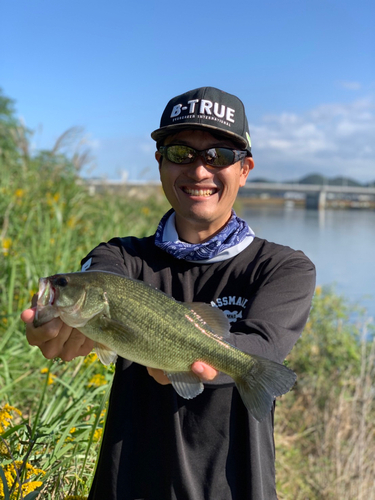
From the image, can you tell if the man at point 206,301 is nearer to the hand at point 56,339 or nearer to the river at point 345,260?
the hand at point 56,339

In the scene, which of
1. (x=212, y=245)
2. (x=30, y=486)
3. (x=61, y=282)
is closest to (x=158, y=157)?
(x=212, y=245)

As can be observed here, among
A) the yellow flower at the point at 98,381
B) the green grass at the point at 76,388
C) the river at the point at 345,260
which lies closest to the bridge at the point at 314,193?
the river at the point at 345,260

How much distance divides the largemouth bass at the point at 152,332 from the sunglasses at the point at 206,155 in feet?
2.50

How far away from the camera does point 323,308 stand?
23.4 feet

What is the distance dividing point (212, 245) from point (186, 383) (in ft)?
2.18

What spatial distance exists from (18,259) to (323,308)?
4267 mm

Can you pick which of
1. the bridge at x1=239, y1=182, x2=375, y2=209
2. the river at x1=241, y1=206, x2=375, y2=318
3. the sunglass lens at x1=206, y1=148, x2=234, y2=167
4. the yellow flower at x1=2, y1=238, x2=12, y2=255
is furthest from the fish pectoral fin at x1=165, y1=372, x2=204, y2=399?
the bridge at x1=239, y1=182, x2=375, y2=209

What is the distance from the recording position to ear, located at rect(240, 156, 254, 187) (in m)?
2.55

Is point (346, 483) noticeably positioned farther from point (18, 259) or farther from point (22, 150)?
point (22, 150)

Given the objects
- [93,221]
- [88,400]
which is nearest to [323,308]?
[93,221]

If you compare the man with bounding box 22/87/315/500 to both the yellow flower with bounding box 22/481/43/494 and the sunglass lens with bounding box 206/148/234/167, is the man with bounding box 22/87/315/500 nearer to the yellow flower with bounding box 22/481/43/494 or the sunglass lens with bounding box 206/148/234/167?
the sunglass lens with bounding box 206/148/234/167

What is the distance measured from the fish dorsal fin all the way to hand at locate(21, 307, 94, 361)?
0.44 meters

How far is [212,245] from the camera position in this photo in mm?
2258

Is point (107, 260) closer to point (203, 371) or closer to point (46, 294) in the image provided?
point (46, 294)
